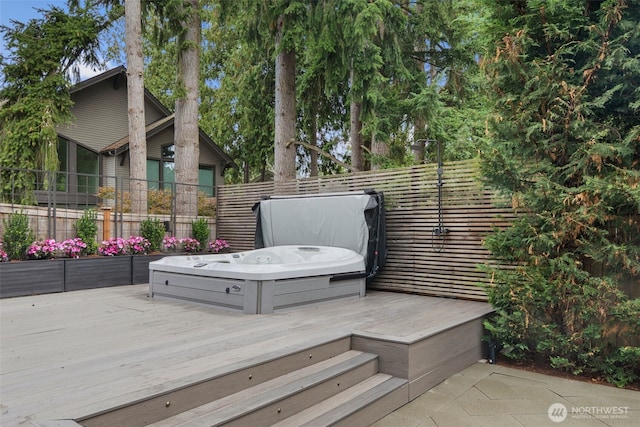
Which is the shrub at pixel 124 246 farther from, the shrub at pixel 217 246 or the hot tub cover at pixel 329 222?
the hot tub cover at pixel 329 222

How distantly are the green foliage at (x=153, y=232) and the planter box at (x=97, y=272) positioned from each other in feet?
2.21

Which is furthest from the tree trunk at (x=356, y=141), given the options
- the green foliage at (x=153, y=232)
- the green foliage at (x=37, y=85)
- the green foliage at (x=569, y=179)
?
the green foliage at (x=37, y=85)

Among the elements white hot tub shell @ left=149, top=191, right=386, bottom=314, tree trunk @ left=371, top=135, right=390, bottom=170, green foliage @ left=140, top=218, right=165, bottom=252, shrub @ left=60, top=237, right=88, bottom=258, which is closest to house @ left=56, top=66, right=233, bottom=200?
green foliage @ left=140, top=218, right=165, bottom=252

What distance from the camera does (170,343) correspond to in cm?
288

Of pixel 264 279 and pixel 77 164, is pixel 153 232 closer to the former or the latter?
pixel 264 279

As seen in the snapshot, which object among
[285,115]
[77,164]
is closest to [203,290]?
[285,115]

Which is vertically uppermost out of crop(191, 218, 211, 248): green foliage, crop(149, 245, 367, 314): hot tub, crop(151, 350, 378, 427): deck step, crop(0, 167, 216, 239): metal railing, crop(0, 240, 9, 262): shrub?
crop(0, 167, 216, 239): metal railing

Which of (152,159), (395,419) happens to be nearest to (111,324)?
(395,419)

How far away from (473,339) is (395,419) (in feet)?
4.58

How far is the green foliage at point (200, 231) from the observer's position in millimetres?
7414

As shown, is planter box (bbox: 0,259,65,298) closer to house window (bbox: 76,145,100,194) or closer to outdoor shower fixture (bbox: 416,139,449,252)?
outdoor shower fixture (bbox: 416,139,449,252)

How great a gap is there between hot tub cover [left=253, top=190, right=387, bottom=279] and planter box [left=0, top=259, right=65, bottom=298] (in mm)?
2517

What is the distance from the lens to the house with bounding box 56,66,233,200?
34.7ft

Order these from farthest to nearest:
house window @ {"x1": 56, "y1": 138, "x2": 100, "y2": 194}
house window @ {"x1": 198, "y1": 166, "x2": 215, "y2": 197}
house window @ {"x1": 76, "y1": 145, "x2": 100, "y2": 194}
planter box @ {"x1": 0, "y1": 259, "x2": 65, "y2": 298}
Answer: house window @ {"x1": 198, "y1": 166, "x2": 215, "y2": 197}, house window @ {"x1": 76, "y1": 145, "x2": 100, "y2": 194}, house window @ {"x1": 56, "y1": 138, "x2": 100, "y2": 194}, planter box @ {"x1": 0, "y1": 259, "x2": 65, "y2": 298}
